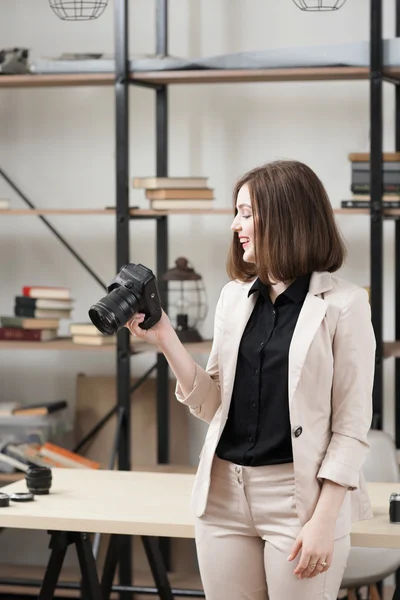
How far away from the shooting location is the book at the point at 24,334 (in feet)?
12.9

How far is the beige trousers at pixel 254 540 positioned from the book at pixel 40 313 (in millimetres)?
2053

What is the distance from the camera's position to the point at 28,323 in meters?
3.95

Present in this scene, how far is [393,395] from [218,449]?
2141mm

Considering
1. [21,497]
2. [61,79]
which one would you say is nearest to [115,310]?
[21,497]

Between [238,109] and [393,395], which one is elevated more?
[238,109]

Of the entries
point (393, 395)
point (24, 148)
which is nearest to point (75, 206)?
point (24, 148)

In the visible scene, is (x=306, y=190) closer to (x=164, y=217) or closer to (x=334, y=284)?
(x=334, y=284)

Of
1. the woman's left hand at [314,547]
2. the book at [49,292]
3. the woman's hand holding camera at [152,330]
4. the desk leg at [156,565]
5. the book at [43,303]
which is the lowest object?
the desk leg at [156,565]

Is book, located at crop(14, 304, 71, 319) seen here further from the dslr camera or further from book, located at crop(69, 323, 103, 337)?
the dslr camera

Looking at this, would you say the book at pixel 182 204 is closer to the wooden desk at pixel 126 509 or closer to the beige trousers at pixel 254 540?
the wooden desk at pixel 126 509

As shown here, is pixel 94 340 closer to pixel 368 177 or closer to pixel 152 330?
pixel 368 177

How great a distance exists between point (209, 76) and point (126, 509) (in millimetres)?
1771

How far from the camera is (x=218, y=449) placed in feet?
6.68

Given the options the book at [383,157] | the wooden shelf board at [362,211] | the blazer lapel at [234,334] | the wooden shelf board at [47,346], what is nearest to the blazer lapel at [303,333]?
the blazer lapel at [234,334]
